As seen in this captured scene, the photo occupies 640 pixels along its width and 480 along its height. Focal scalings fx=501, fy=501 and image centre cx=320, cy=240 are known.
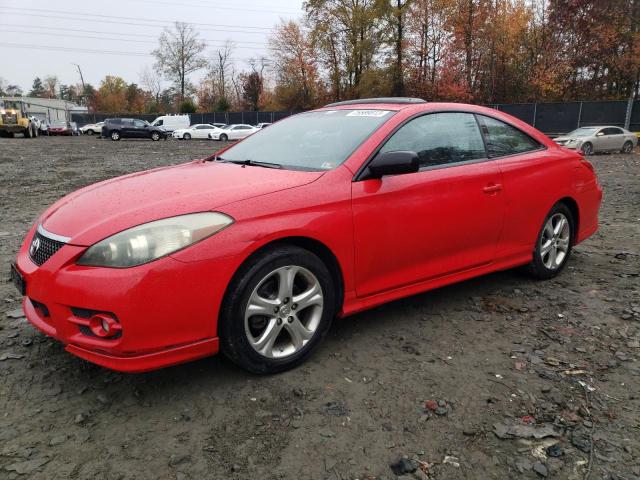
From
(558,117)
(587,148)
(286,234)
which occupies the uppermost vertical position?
(558,117)

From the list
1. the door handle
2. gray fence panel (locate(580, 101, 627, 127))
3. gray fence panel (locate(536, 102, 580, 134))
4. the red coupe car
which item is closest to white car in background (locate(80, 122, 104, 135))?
gray fence panel (locate(536, 102, 580, 134))

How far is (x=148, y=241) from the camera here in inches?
92.1

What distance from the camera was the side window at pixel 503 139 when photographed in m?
3.86

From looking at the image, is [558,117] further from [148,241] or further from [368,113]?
[148,241]

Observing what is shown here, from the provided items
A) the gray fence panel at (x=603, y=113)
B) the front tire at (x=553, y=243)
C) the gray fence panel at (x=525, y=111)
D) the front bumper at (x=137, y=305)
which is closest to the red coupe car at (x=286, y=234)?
the front bumper at (x=137, y=305)

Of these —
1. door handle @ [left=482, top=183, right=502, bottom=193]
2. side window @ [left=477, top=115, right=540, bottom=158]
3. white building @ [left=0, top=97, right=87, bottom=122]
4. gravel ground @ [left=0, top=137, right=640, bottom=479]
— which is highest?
white building @ [left=0, top=97, right=87, bottom=122]

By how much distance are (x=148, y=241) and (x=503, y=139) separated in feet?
9.53

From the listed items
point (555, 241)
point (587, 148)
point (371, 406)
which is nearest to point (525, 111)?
point (587, 148)

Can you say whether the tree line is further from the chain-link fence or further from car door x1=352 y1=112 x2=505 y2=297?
car door x1=352 y1=112 x2=505 y2=297

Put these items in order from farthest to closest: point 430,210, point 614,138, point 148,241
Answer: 1. point 614,138
2. point 430,210
3. point 148,241

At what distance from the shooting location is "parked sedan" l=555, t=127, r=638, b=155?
65.9 ft

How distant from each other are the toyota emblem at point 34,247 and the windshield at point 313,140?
139 centimetres

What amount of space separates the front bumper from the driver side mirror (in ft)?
3.50

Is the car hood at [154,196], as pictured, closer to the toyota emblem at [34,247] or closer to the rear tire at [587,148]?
the toyota emblem at [34,247]
